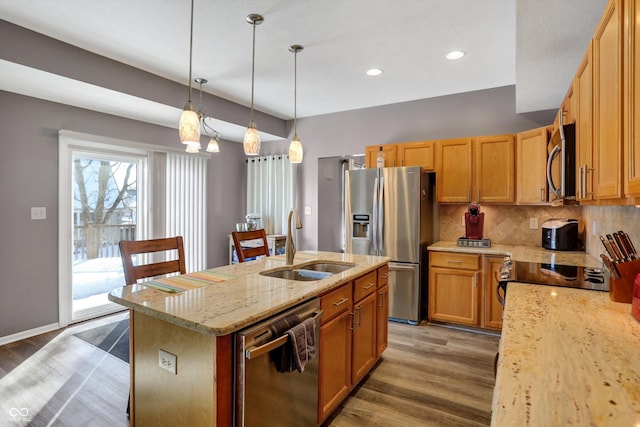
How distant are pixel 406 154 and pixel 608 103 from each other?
2748 mm

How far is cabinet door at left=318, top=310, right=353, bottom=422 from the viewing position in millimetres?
1853

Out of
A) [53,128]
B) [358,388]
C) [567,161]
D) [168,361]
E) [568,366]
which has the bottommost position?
[358,388]

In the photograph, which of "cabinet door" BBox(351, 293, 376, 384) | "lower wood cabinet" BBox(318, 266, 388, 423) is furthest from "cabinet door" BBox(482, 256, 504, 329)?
"cabinet door" BBox(351, 293, 376, 384)

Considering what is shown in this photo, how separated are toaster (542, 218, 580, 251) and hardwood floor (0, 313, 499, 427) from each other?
1120 millimetres

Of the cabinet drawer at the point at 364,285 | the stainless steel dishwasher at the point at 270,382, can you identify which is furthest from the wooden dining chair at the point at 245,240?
the stainless steel dishwasher at the point at 270,382

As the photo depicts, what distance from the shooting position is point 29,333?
3227mm

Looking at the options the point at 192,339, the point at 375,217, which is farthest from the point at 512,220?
the point at 192,339

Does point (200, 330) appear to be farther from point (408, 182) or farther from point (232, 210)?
point (232, 210)

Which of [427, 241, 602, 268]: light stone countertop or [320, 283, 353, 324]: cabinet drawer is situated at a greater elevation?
[427, 241, 602, 268]: light stone countertop

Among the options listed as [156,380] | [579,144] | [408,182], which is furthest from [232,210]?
[579,144]

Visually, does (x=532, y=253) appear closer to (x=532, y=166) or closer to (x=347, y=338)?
(x=532, y=166)

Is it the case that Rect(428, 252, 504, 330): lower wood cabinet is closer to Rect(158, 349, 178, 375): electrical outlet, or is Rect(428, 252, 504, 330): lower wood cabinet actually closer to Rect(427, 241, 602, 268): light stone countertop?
Rect(427, 241, 602, 268): light stone countertop

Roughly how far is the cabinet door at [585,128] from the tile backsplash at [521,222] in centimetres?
103

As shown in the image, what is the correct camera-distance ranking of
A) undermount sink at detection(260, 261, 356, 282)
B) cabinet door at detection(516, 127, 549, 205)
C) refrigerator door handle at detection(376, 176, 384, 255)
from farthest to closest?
refrigerator door handle at detection(376, 176, 384, 255), cabinet door at detection(516, 127, 549, 205), undermount sink at detection(260, 261, 356, 282)
